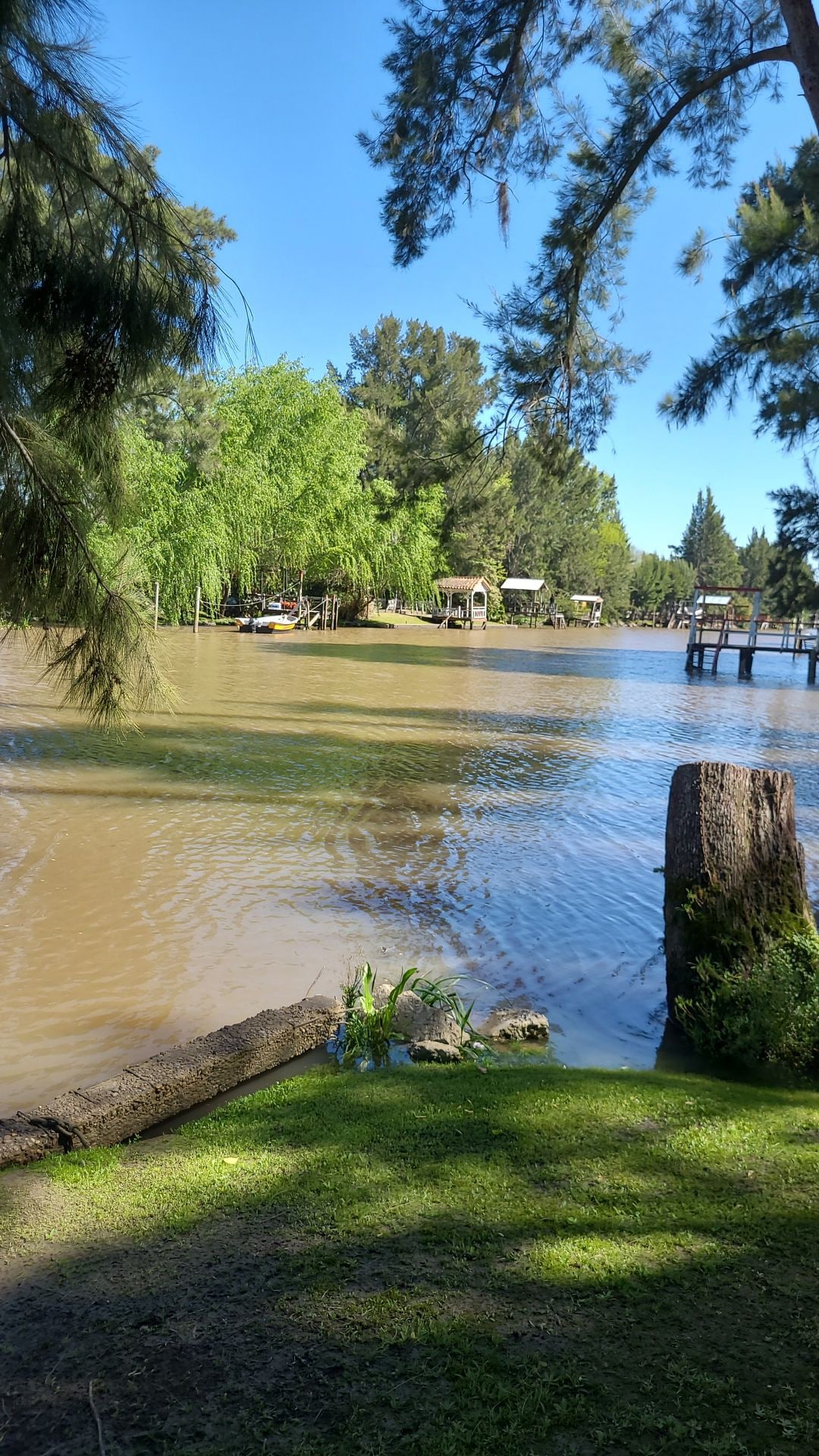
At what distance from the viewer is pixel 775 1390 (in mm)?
2107

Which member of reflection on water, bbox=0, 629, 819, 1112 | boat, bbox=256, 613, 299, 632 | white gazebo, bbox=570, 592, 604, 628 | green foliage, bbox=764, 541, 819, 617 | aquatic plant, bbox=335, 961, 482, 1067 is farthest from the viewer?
white gazebo, bbox=570, 592, 604, 628

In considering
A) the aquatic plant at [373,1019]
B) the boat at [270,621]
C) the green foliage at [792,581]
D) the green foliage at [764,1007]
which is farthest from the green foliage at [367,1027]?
the boat at [270,621]

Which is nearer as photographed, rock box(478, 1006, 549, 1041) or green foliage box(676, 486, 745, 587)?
rock box(478, 1006, 549, 1041)

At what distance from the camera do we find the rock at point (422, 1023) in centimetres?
515

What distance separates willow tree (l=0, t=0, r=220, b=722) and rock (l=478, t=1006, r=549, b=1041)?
3.29 meters

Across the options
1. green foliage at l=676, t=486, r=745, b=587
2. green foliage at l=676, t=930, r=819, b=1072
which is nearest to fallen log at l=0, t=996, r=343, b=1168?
green foliage at l=676, t=930, r=819, b=1072

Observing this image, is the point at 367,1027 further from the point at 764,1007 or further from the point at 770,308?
the point at 770,308

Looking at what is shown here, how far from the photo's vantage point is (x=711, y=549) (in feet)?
451

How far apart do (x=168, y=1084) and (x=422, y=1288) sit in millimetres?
1999

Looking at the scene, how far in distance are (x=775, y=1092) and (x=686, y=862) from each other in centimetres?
131

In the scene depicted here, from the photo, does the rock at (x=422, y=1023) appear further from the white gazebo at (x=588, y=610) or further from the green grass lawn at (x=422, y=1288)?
the white gazebo at (x=588, y=610)

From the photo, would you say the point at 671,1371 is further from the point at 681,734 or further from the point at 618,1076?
the point at 681,734

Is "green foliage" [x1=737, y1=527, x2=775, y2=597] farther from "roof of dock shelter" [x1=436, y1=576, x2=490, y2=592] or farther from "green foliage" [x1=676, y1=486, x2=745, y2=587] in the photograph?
"roof of dock shelter" [x1=436, y1=576, x2=490, y2=592]

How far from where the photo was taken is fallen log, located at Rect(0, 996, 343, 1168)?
369 centimetres
